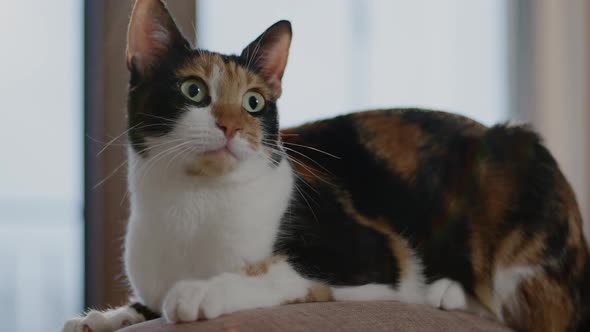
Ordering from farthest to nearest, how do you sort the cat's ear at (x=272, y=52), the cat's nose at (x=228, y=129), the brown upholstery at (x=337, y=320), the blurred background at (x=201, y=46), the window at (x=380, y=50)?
the window at (x=380, y=50) < the blurred background at (x=201, y=46) < the cat's ear at (x=272, y=52) < the cat's nose at (x=228, y=129) < the brown upholstery at (x=337, y=320)

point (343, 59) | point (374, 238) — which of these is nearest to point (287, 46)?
point (374, 238)

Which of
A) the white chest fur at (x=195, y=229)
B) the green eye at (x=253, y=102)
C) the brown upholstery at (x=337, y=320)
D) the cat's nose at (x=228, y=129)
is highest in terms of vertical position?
the green eye at (x=253, y=102)

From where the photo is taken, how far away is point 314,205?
1019 mm

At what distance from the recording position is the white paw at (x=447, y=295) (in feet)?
3.35

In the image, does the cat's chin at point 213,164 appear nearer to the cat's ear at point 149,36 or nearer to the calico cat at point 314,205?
the calico cat at point 314,205

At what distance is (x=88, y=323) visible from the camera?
95 cm

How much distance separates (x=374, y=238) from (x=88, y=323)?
A: 18.6 inches

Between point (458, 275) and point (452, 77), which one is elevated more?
point (452, 77)

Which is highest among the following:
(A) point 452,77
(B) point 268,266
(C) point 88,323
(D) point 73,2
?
(D) point 73,2

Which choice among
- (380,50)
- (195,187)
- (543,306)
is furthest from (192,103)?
(380,50)

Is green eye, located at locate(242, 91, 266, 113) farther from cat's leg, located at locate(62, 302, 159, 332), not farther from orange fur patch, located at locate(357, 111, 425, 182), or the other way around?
cat's leg, located at locate(62, 302, 159, 332)

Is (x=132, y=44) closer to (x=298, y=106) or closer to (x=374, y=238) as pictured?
(x=374, y=238)

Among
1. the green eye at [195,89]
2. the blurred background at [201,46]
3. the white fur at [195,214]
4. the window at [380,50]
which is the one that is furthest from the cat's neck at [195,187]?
the window at [380,50]

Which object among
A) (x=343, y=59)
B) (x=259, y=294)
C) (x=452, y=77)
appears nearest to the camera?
(x=259, y=294)
